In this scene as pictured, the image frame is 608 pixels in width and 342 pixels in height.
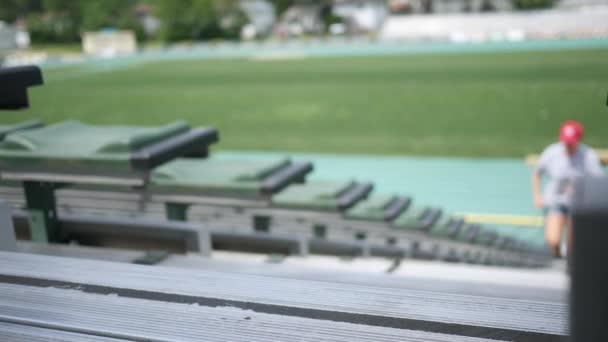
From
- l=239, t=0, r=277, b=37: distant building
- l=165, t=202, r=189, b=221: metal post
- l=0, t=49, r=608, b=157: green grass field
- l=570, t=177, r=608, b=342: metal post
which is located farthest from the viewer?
Answer: l=239, t=0, r=277, b=37: distant building

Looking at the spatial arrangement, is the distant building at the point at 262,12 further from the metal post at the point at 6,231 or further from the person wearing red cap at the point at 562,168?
the metal post at the point at 6,231

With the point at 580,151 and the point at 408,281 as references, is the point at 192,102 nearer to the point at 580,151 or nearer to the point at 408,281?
the point at 580,151

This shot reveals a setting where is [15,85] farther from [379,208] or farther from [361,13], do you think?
[361,13]

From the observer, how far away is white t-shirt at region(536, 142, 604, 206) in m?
5.74

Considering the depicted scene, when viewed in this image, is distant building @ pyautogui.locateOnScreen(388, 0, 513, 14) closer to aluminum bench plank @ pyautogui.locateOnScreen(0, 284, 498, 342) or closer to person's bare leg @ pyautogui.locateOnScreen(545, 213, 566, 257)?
person's bare leg @ pyautogui.locateOnScreen(545, 213, 566, 257)

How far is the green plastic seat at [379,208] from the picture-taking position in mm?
5609

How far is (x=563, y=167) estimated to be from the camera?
576cm

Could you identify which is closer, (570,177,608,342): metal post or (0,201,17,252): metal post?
(570,177,608,342): metal post

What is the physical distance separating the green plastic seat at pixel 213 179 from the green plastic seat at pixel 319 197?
252 mm

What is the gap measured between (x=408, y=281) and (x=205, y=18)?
213ft

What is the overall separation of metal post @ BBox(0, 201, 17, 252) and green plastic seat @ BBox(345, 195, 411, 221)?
3269 millimetres

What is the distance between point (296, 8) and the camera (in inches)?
3506

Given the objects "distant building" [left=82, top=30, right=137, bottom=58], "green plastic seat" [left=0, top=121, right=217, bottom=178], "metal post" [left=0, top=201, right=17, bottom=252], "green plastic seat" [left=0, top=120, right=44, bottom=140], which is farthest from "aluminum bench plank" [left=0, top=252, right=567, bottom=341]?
"distant building" [left=82, top=30, right=137, bottom=58]

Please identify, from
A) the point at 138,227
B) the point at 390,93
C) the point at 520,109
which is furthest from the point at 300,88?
the point at 138,227
